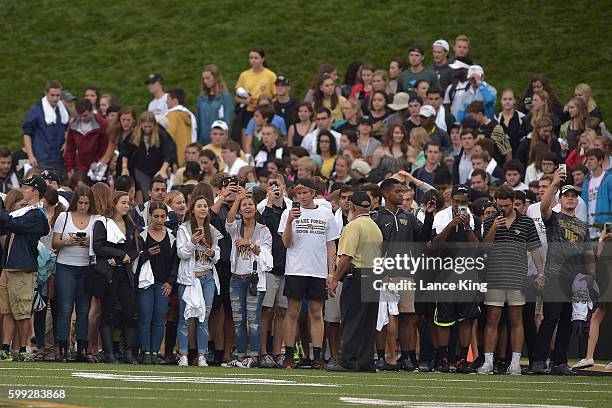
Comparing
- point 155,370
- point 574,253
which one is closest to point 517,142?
point 574,253

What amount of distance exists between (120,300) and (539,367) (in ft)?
16.0

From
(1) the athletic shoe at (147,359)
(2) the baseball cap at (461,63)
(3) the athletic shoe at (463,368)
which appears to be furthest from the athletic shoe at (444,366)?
(2) the baseball cap at (461,63)

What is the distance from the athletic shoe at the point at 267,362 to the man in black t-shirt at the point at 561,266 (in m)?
3.04

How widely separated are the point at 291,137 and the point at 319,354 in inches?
255

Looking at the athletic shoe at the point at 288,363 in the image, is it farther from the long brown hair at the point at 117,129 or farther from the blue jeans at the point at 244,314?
the long brown hair at the point at 117,129

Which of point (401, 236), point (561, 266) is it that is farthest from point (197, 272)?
point (561, 266)

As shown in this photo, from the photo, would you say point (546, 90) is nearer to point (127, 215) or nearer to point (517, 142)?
point (517, 142)

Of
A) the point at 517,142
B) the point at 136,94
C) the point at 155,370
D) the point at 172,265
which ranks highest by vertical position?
the point at 136,94

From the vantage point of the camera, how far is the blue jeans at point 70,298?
18828mm

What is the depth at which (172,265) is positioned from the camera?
19.2 meters

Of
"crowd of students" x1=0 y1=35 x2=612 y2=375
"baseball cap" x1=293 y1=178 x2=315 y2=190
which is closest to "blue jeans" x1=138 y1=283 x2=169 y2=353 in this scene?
"crowd of students" x1=0 y1=35 x2=612 y2=375

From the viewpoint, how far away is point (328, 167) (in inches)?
923

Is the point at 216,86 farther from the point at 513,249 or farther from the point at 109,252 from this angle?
the point at 513,249

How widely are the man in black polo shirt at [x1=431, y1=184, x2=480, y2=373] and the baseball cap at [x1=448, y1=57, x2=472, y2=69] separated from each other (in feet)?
25.8
